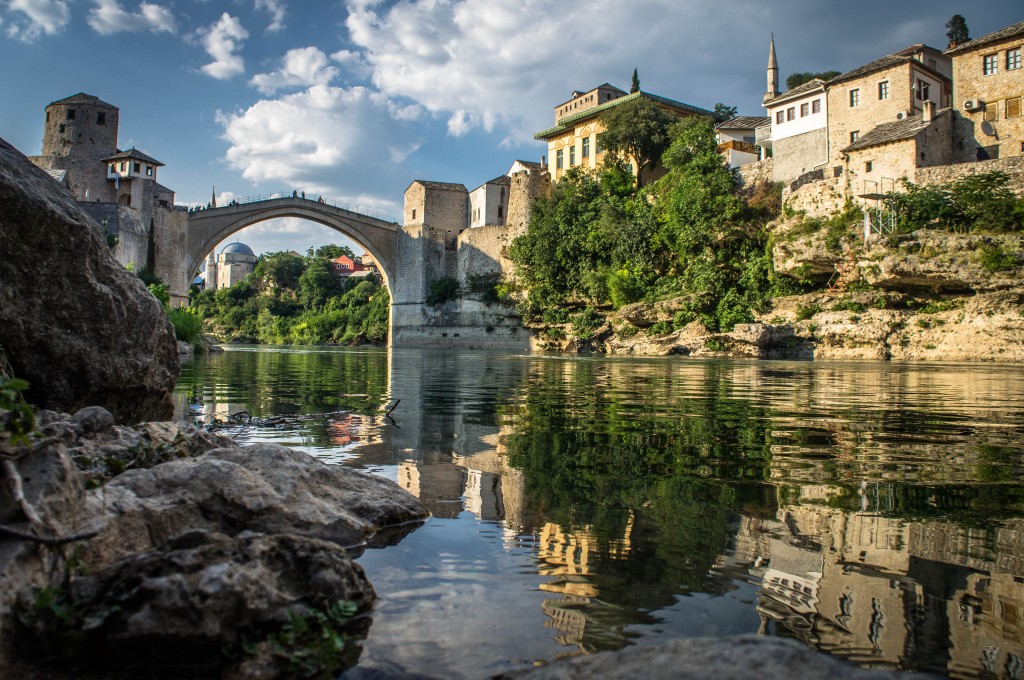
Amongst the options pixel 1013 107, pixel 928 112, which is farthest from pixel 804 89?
pixel 1013 107

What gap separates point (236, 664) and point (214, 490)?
41.9 inches

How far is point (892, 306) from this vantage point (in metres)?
27.3

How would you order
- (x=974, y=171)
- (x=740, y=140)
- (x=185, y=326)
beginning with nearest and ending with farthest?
1. (x=185, y=326)
2. (x=974, y=171)
3. (x=740, y=140)

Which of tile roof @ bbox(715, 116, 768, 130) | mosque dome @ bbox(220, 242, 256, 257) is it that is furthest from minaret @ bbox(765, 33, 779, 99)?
mosque dome @ bbox(220, 242, 256, 257)

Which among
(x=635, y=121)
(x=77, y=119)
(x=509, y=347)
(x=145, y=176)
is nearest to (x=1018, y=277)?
(x=635, y=121)

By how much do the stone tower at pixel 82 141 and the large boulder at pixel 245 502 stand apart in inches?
2010

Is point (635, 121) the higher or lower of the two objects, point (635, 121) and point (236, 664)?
the higher

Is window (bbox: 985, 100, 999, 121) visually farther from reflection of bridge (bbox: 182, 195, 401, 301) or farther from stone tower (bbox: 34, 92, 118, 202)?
stone tower (bbox: 34, 92, 118, 202)

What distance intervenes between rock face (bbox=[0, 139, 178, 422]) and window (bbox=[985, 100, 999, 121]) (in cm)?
3308

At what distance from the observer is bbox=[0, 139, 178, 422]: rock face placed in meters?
4.08

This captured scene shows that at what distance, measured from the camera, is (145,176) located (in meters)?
46.0

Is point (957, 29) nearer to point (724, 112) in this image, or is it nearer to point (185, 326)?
point (724, 112)

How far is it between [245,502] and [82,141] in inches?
2122

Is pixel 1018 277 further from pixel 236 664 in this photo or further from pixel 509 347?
pixel 509 347
